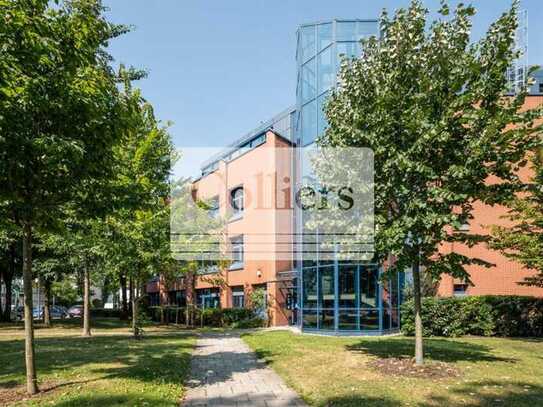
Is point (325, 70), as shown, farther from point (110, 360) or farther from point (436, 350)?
point (110, 360)

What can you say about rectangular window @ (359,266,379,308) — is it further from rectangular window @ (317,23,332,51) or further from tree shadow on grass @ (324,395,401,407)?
tree shadow on grass @ (324,395,401,407)

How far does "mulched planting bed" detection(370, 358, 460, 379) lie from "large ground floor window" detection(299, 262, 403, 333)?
8523 millimetres

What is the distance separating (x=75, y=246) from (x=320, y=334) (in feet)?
33.6

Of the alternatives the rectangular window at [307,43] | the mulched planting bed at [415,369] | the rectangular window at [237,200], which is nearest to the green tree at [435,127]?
the mulched planting bed at [415,369]

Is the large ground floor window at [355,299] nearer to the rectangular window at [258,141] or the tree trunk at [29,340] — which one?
the rectangular window at [258,141]

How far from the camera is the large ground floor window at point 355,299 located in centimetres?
1953

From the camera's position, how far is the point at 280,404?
7500 millimetres

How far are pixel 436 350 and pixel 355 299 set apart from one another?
6.48 metres

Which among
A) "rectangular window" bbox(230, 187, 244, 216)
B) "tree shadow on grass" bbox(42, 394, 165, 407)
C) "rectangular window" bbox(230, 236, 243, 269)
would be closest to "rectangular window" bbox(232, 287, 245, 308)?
"rectangular window" bbox(230, 236, 243, 269)

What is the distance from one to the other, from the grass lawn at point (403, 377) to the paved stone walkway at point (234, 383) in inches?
12.4

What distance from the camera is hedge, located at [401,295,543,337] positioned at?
18.8 metres

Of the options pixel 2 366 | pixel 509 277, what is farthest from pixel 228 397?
pixel 509 277

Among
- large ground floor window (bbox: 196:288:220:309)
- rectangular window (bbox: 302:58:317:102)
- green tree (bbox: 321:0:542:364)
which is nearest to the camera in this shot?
green tree (bbox: 321:0:542:364)

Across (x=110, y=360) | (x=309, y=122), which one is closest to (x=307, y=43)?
(x=309, y=122)
